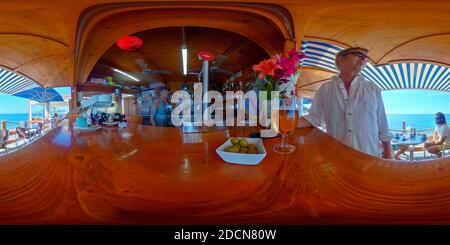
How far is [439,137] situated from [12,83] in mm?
1505

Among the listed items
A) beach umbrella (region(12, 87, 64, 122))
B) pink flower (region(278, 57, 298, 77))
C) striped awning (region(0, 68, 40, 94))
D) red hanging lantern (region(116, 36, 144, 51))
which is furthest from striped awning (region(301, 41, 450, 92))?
striped awning (region(0, 68, 40, 94))

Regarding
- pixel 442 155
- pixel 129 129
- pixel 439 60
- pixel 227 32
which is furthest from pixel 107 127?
pixel 439 60

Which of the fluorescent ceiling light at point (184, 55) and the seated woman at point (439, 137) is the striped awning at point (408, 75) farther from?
the fluorescent ceiling light at point (184, 55)

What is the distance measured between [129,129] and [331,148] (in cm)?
78

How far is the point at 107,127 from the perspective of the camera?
2.85 ft

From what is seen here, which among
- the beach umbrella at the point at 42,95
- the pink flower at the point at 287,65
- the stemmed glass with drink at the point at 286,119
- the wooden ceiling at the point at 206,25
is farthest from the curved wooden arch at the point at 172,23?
the stemmed glass with drink at the point at 286,119

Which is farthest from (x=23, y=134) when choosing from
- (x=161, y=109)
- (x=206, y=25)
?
(x=206, y=25)

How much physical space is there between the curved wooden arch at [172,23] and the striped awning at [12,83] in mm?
191

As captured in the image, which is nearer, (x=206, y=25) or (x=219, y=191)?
(x=219, y=191)

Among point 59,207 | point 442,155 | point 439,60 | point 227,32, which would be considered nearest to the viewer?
point 59,207

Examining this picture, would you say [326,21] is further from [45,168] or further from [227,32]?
[45,168]

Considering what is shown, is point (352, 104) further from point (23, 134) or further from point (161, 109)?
point (23, 134)

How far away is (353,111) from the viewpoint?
25.9 inches

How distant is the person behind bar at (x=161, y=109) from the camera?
0.78m
